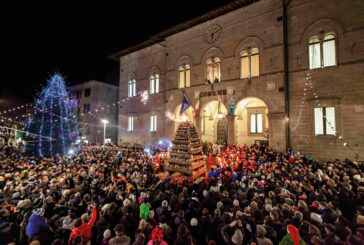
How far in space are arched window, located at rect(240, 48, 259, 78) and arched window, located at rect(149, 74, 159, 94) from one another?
445 inches

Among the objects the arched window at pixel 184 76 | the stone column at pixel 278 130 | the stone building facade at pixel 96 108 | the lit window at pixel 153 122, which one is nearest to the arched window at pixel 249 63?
the stone column at pixel 278 130

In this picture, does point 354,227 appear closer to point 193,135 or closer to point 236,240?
point 236,240

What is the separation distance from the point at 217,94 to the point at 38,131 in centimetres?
1787

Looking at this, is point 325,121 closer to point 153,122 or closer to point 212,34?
point 212,34

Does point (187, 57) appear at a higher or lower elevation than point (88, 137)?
higher

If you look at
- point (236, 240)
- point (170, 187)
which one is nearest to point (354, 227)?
point (236, 240)

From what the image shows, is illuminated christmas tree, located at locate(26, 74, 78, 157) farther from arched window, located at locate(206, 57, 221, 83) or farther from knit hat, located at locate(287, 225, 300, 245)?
knit hat, located at locate(287, 225, 300, 245)

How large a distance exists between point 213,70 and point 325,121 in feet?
35.4

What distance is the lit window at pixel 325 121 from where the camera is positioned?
1256 cm

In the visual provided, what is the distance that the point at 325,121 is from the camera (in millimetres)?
12820

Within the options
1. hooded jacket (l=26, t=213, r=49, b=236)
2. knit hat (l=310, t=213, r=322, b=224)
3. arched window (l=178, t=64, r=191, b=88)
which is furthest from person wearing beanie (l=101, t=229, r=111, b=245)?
arched window (l=178, t=64, r=191, b=88)

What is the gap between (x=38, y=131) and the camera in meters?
15.6

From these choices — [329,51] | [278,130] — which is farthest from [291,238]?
[329,51]

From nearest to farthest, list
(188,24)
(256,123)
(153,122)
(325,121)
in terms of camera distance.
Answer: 1. (325,121)
2. (188,24)
3. (256,123)
4. (153,122)
